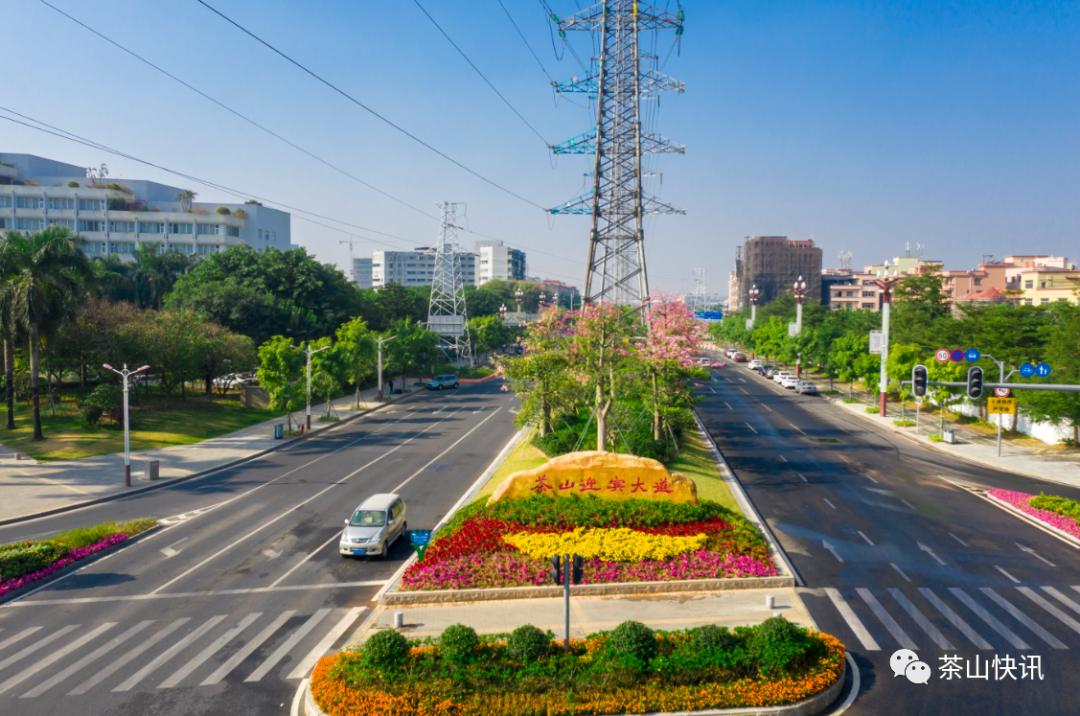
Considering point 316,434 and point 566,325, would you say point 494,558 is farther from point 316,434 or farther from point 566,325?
point 316,434

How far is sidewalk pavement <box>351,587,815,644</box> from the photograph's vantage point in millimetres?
17281

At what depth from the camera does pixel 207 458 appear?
131ft

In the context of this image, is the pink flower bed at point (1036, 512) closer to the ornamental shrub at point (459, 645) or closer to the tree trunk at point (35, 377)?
the ornamental shrub at point (459, 645)

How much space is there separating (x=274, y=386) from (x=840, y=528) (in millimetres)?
35369

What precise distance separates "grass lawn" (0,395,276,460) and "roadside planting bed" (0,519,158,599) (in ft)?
53.2

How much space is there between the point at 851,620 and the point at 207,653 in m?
14.8

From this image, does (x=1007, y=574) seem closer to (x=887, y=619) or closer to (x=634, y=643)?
(x=887, y=619)

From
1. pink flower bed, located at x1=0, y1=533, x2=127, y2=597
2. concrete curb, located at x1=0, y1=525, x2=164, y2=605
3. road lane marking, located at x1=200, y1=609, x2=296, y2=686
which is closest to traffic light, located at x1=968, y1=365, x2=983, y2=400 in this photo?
road lane marking, located at x1=200, y1=609, x2=296, y2=686

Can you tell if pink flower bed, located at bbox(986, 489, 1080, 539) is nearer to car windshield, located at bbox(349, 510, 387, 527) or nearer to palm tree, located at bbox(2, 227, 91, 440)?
car windshield, located at bbox(349, 510, 387, 527)

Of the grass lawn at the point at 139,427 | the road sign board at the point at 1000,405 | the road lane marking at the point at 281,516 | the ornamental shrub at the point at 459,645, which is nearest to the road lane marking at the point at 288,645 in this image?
the ornamental shrub at the point at 459,645

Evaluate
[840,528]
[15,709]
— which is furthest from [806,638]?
[15,709]

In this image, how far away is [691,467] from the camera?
1284 inches

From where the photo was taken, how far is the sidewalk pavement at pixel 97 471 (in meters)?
30.6

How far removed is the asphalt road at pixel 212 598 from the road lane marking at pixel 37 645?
0.02m
